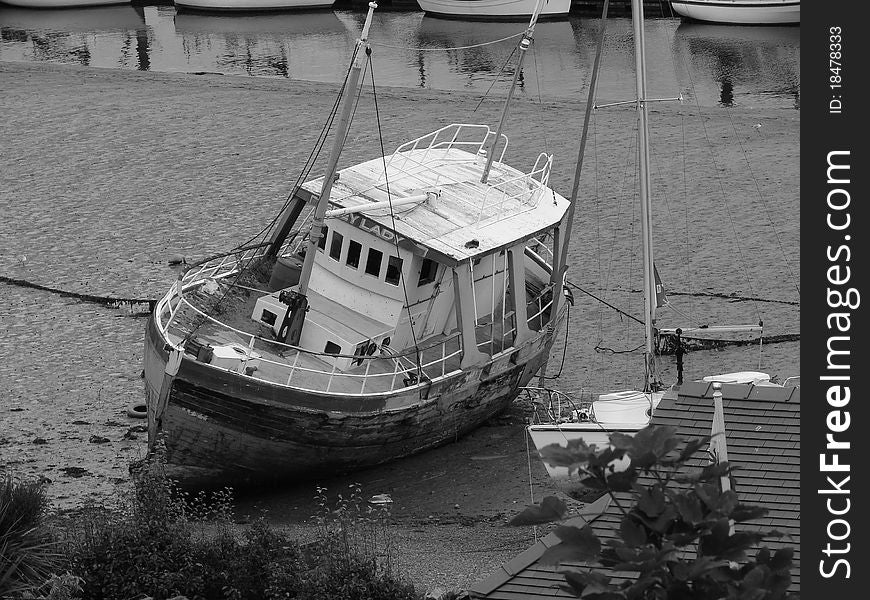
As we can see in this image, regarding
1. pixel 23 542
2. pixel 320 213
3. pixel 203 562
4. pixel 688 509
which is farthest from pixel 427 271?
pixel 688 509

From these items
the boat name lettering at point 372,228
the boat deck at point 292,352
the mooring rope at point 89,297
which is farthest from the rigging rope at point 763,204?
the mooring rope at point 89,297

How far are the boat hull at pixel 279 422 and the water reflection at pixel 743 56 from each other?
31.1 meters

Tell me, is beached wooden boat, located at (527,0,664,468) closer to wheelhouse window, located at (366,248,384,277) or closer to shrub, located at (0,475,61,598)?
wheelhouse window, located at (366,248,384,277)

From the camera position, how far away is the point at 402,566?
64.5 ft

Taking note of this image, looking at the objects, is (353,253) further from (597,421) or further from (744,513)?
(744,513)

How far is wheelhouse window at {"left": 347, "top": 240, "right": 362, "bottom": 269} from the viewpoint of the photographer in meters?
24.3

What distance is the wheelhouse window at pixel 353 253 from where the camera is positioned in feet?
79.7

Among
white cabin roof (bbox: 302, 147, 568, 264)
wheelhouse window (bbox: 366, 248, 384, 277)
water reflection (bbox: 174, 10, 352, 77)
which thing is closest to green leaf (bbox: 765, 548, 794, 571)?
white cabin roof (bbox: 302, 147, 568, 264)

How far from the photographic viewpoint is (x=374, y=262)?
24141 mm

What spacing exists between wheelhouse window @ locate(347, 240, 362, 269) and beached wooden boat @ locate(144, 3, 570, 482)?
24mm

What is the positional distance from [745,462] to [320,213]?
8.98 m

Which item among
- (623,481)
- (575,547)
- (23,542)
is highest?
(623,481)

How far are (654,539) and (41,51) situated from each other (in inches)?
2244
